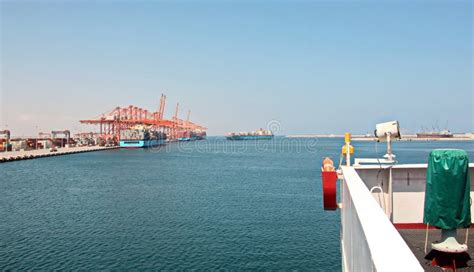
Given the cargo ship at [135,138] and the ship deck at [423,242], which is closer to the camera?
the ship deck at [423,242]

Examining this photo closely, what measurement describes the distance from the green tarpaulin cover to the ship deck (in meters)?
1.64

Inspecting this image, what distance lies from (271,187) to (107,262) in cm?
3122

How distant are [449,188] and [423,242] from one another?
3882 millimetres

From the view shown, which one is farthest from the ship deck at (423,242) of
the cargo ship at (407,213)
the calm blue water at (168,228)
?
the calm blue water at (168,228)

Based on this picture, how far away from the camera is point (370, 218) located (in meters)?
4.51

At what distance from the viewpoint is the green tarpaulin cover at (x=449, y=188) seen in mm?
6562

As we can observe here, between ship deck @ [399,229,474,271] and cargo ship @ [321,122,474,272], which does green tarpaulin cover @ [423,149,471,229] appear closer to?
cargo ship @ [321,122,474,272]

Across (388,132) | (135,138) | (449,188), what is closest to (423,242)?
(388,132)

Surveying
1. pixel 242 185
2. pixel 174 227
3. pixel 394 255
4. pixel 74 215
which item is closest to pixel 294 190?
pixel 242 185

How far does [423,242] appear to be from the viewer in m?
9.89

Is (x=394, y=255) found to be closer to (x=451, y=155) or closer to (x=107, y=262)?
(x=451, y=155)

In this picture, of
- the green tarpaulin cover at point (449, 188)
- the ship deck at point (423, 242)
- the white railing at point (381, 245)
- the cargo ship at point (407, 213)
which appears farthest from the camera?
the ship deck at point (423, 242)

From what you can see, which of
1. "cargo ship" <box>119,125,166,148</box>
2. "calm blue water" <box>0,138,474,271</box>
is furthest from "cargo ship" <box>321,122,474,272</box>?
"cargo ship" <box>119,125,166,148</box>

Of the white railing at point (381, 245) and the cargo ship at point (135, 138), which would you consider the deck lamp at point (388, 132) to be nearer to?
the white railing at point (381, 245)
